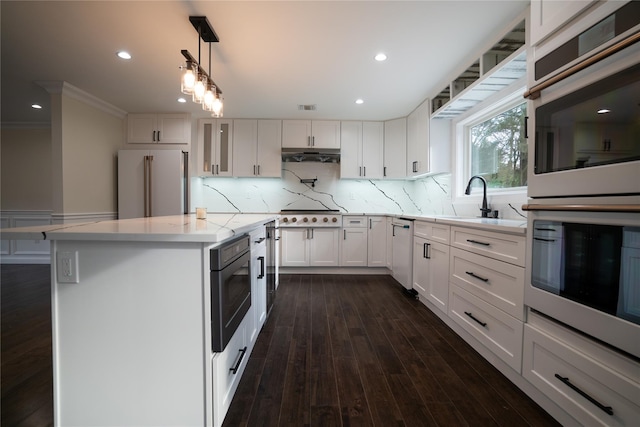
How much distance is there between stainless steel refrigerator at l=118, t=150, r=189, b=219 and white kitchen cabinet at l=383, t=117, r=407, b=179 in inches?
124

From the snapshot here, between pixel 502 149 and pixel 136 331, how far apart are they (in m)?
Answer: 3.16

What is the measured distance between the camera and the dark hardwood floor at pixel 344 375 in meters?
1.27

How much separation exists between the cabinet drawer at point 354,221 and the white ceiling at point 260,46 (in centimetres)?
163

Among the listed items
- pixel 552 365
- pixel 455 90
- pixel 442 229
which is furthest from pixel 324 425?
pixel 455 90

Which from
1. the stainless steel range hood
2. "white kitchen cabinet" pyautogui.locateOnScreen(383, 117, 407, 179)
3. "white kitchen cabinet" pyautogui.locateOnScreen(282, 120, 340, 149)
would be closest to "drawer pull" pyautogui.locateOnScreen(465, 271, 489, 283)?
"white kitchen cabinet" pyautogui.locateOnScreen(383, 117, 407, 179)

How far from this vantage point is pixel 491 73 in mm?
2000

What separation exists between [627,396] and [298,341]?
66.4 inches

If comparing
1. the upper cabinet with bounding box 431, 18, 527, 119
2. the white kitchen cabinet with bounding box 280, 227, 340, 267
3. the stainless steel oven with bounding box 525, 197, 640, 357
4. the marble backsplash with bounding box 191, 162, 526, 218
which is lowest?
the white kitchen cabinet with bounding box 280, 227, 340, 267

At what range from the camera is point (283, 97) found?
127 inches

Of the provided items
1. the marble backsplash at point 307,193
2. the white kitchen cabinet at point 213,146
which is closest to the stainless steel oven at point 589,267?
the marble backsplash at point 307,193

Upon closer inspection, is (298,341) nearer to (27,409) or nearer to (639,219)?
(27,409)

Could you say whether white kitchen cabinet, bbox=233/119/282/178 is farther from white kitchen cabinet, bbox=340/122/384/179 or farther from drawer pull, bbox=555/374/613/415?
drawer pull, bbox=555/374/613/415

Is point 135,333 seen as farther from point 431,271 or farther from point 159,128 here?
point 159,128

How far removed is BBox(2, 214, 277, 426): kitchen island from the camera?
1.05m
